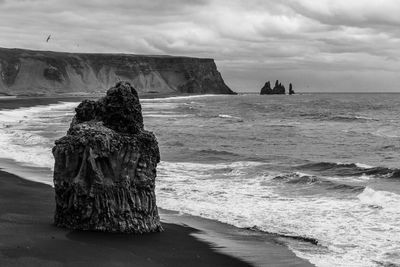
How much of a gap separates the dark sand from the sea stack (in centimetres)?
31

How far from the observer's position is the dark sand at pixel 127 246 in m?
9.74

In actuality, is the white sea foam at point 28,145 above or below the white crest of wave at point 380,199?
below

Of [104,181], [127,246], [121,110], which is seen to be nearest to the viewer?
[127,246]

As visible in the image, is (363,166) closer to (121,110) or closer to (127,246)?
(121,110)

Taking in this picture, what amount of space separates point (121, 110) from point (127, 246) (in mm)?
3120

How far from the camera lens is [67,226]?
1172cm

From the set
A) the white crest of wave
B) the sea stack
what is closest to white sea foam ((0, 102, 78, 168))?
the sea stack

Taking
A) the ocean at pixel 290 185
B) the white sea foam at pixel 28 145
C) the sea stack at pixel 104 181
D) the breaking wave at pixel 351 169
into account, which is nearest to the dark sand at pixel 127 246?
the sea stack at pixel 104 181

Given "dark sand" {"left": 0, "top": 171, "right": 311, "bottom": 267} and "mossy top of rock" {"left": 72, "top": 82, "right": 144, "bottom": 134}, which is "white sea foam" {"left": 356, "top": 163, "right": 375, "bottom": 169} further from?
"mossy top of rock" {"left": 72, "top": 82, "right": 144, "bottom": 134}

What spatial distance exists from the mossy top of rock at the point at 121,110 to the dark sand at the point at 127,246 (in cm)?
233

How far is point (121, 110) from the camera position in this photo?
41.3ft

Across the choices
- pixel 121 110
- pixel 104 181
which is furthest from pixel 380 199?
pixel 104 181

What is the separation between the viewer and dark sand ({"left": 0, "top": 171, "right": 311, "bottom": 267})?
32.0ft

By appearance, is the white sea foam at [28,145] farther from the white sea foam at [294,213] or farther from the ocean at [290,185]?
the white sea foam at [294,213]
